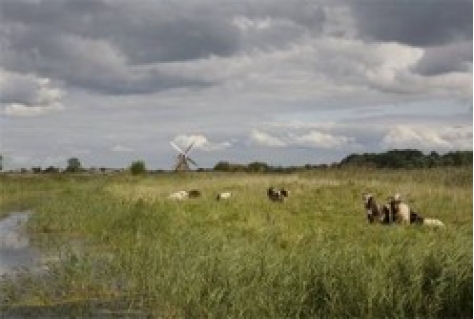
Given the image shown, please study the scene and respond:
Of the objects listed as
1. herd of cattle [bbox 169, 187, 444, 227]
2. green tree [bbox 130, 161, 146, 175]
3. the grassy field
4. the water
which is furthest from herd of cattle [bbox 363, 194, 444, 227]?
green tree [bbox 130, 161, 146, 175]

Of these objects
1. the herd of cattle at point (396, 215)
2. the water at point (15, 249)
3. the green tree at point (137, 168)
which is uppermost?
the green tree at point (137, 168)

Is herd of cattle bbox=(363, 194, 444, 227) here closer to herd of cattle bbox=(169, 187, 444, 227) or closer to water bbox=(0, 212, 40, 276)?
herd of cattle bbox=(169, 187, 444, 227)

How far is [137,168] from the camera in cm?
7238

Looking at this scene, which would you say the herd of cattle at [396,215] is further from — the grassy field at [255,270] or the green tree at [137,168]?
the green tree at [137,168]

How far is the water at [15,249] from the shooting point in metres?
17.2

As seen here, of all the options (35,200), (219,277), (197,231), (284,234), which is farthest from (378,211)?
(35,200)

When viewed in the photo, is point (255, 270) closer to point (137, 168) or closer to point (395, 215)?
point (395, 215)

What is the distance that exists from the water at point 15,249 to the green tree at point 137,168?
41.7m

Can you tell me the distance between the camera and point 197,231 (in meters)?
17.7

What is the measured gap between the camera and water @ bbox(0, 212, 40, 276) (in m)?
17.2

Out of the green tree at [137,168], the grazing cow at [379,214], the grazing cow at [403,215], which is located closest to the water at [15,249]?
the grazing cow at [379,214]

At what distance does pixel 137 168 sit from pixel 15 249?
5176 centimetres

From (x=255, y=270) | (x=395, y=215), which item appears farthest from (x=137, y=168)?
(x=255, y=270)

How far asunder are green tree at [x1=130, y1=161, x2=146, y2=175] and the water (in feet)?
137
